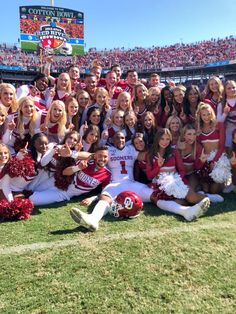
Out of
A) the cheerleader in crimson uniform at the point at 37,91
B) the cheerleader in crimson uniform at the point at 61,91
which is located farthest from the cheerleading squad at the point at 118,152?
the cheerleader in crimson uniform at the point at 61,91

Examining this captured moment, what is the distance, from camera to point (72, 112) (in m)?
5.05

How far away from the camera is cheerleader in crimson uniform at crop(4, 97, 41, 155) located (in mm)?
4551

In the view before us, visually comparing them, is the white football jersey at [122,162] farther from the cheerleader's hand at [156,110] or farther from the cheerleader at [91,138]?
the cheerleader's hand at [156,110]

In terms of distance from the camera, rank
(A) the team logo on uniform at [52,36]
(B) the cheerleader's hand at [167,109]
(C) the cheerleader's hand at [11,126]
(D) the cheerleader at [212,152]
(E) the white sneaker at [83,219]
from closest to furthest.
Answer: (E) the white sneaker at [83,219]
(C) the cheerleader's hand at [11,126]
(D) the cheerleader at [212,152]
(B) the cheerleader's hand at [167,109]
(A) the team logo on uniform at [52,36]

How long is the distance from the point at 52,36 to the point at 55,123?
24.3m

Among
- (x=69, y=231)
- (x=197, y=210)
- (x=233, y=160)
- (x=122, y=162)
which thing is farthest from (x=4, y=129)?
(x=233, y=160)

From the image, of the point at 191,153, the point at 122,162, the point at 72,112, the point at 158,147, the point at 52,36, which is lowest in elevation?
the point at 122,162

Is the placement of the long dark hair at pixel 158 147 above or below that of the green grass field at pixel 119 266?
above

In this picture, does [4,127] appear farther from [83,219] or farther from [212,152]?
[212,152]

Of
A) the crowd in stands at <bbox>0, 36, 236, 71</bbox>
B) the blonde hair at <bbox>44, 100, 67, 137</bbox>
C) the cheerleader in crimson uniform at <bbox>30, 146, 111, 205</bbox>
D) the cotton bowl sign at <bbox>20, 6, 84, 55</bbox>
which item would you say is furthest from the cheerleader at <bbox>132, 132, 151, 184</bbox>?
the crowd in stands at <bbox>0, 36, 236, 71</bbox>

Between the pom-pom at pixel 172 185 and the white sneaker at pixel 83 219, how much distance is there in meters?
1.13

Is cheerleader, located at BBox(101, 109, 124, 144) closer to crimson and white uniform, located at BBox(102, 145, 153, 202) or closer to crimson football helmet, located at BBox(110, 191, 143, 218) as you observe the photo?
crimson and white uniform, located at BBox(102, 145, 153, 202)

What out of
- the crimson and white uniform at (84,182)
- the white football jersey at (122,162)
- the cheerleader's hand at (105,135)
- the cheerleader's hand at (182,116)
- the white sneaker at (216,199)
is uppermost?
the cheerleader's hand at (182,116)

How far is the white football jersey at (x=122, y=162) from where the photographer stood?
15.5ft
